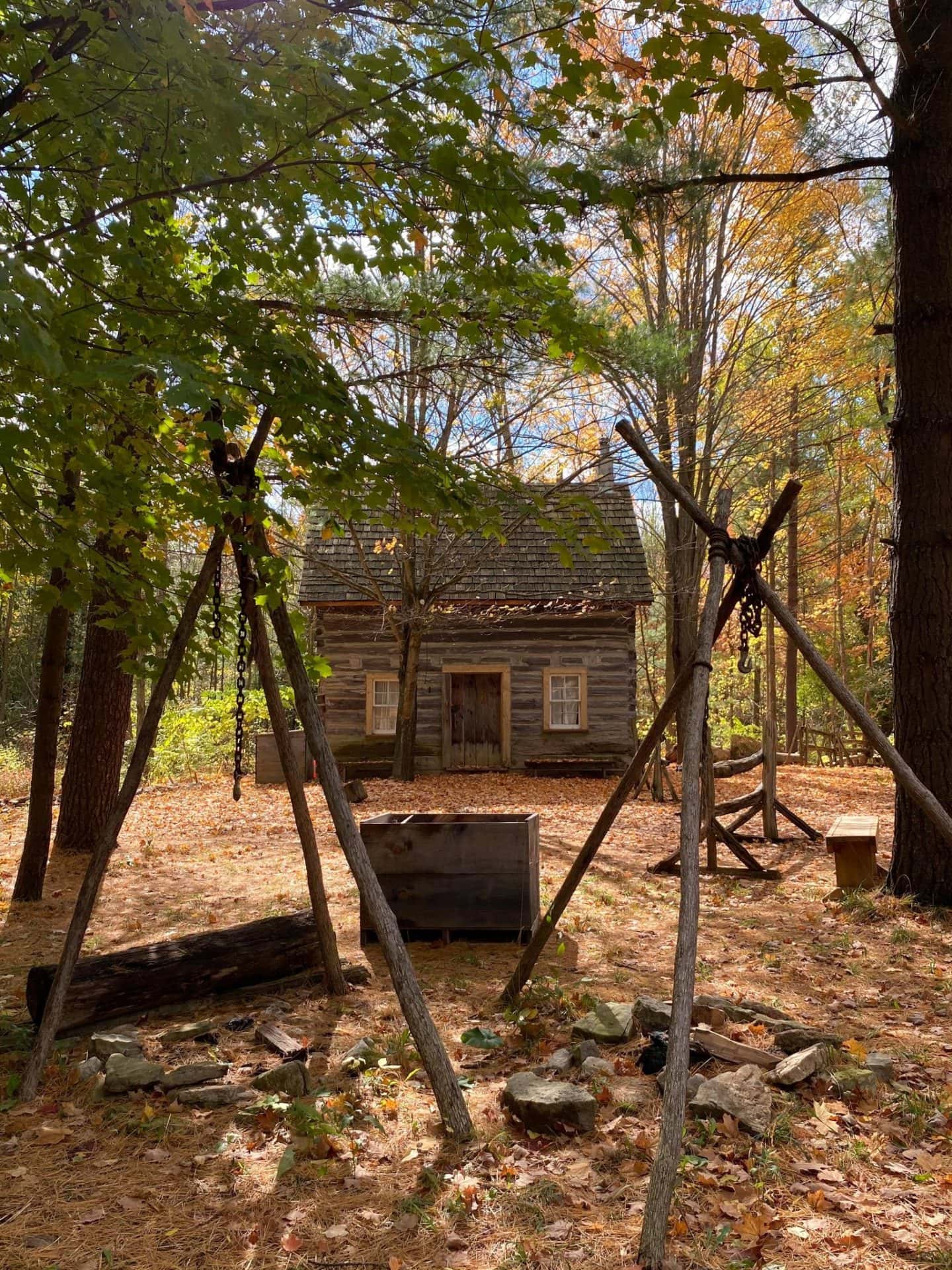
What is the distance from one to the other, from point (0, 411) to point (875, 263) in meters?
10.4

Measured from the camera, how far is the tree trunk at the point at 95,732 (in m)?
8.71

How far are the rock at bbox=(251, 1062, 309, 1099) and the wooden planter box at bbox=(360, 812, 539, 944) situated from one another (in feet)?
6.88

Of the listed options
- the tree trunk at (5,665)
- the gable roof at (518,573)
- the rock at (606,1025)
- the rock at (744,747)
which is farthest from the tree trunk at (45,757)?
the tree trunk at (5,665)

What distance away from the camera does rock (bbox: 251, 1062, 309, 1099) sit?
392 cm

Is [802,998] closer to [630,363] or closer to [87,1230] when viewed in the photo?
[87,1230]

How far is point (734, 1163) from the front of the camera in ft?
10.9

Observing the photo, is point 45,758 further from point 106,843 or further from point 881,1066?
point 881,1066

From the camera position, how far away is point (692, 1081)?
12.7 feet

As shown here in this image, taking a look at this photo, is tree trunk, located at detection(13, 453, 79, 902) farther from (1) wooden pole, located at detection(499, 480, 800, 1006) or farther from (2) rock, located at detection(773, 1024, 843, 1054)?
(2) rock, located at detection(773, 1024, 843, 1054)

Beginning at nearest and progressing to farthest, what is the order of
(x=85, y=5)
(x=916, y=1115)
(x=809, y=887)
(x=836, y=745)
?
(x=916, y=1115), (x=85, y=5), (x=809, y=887), (x=836, y=745)

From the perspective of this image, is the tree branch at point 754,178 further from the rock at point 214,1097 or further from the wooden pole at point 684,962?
the rock at point 214,1097

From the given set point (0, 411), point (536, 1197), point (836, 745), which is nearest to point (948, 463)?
point (536, 1197)

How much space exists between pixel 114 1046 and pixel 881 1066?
3.56 meters

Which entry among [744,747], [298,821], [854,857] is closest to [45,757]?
[298,821]
